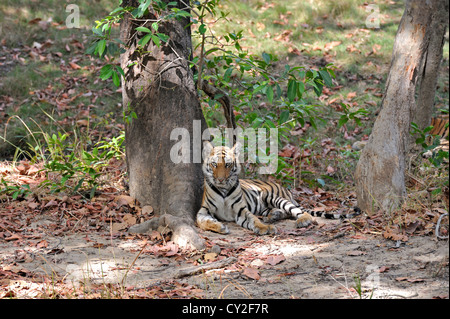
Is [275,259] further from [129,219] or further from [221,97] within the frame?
[221,97]

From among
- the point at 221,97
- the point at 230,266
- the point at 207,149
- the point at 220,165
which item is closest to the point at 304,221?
the point at 220,165

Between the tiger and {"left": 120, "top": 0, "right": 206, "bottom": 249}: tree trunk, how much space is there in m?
0.21

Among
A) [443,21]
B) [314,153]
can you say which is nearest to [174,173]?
[314,153]

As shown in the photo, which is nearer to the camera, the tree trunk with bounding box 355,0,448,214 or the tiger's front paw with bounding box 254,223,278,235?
the tree trunk with bounding box 355,0,448,214

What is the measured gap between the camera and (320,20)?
12.6 meters

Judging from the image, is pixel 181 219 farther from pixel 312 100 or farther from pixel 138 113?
pixel 312 100

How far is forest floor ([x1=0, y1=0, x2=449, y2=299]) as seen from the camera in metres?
3.92

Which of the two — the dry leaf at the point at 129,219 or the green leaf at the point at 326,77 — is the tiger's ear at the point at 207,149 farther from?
the green leaf at the point at 326,77

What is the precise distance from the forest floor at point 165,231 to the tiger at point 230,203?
0.48ft

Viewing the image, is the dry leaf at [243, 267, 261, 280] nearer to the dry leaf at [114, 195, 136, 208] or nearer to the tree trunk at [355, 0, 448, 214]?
the tree trunk at [355, 0, 448, 214]

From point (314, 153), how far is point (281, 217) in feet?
7.75

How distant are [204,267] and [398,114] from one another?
277 cm

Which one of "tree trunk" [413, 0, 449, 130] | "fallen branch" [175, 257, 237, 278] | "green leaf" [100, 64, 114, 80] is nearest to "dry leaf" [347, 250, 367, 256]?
"fallen branch" [175, 257, 237, 278]

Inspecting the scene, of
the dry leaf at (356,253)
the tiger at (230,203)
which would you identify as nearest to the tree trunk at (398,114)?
the tiger at (230,203)
